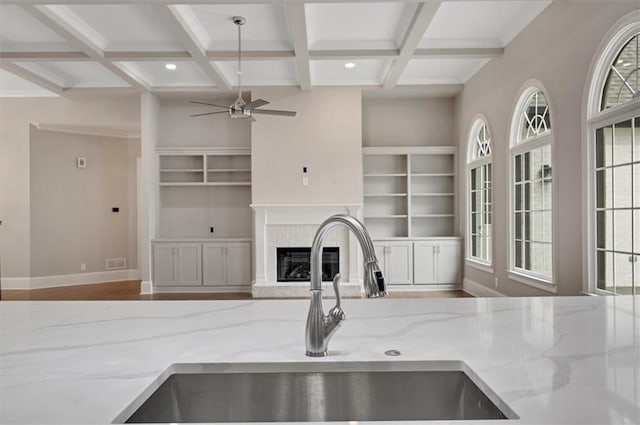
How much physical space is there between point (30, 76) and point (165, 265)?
3.20 meters

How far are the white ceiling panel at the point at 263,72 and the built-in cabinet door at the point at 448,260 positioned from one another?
340cm

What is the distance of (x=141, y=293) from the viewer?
22.1 ft

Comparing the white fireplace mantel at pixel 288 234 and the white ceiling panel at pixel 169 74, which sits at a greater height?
the white ceiling panel at pixel 169 74

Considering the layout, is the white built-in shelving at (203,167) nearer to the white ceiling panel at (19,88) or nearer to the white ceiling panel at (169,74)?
the white ceiling panel at (169,74)

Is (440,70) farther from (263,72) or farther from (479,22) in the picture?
(263,72)

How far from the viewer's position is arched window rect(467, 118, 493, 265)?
5921mm

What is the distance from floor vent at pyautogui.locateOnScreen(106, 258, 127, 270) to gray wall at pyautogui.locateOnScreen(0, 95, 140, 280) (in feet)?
4.05

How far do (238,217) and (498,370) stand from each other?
6672 mm

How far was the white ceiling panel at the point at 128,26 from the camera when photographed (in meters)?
4.23

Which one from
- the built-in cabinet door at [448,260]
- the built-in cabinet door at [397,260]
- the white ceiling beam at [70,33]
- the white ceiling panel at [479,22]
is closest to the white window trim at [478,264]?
the built-in cabinet door at [448,260]

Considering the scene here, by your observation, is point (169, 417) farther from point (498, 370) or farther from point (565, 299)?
point (565, 299)

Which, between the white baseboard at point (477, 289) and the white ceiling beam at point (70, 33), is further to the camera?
the white baseboard at point (477, 289)

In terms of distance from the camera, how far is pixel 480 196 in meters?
6.29

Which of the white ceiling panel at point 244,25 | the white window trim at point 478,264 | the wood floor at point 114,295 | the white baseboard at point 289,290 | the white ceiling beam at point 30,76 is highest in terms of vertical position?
the white ceiling panel at point 244,25
